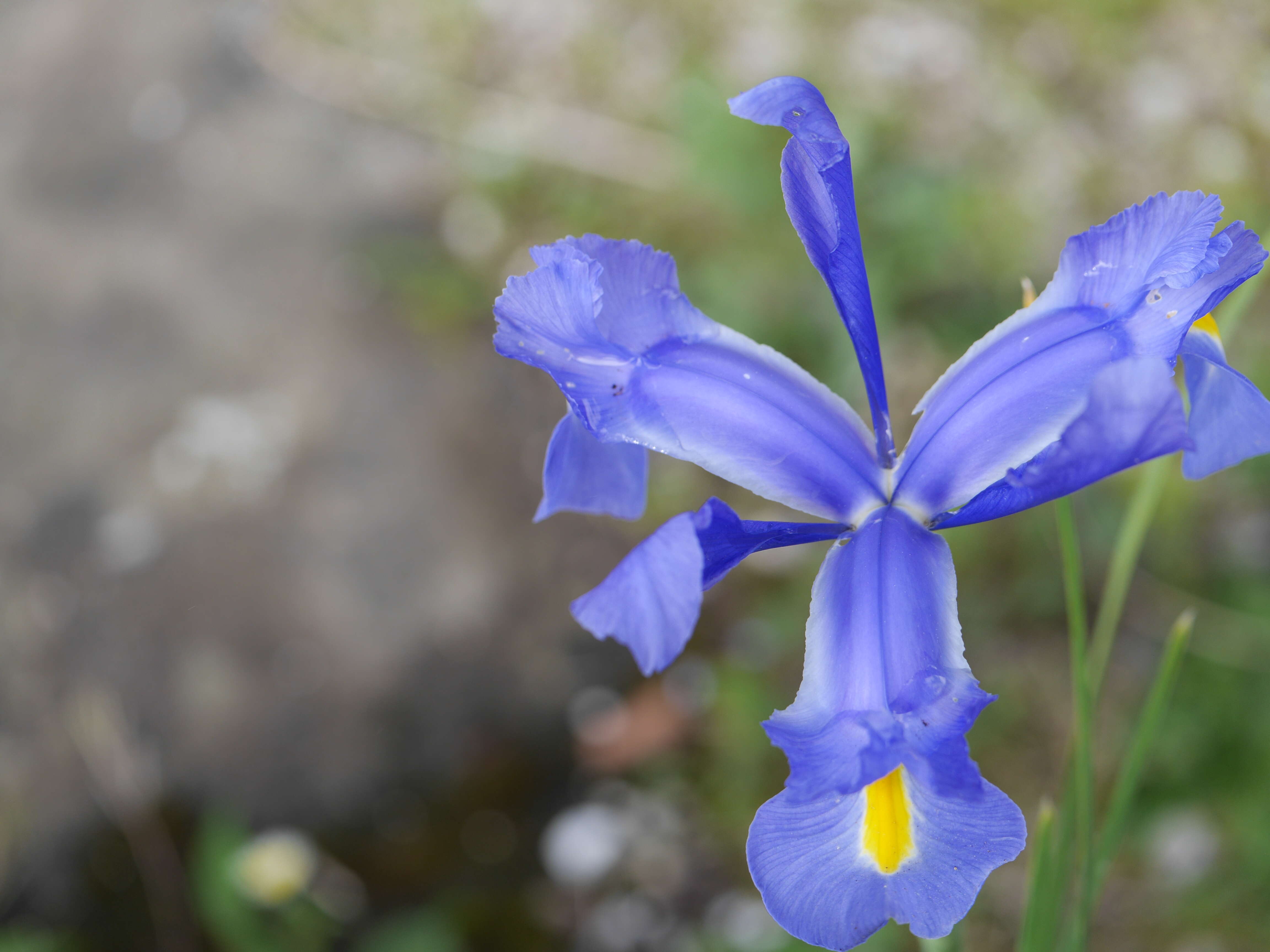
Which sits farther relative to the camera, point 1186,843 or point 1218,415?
point 1186,843

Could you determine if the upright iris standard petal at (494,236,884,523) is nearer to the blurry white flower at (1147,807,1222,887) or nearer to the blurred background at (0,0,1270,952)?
the blurred background at (0,0,1270,952)

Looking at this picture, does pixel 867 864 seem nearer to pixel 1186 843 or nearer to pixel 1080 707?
pixel 1080 707

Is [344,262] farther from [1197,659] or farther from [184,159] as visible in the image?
[1197,659]

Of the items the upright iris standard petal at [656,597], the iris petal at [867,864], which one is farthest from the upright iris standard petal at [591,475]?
the iris petal at [867,864]

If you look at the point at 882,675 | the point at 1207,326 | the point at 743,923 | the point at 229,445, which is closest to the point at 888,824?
the point at 882,675

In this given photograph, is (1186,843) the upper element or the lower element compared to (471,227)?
lower

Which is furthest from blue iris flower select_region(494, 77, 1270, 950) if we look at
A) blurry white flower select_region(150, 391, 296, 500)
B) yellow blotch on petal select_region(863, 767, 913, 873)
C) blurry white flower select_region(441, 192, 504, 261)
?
blurry white flower select_region(441, 192, 504, 261)

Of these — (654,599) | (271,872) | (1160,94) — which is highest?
(1160,94)
